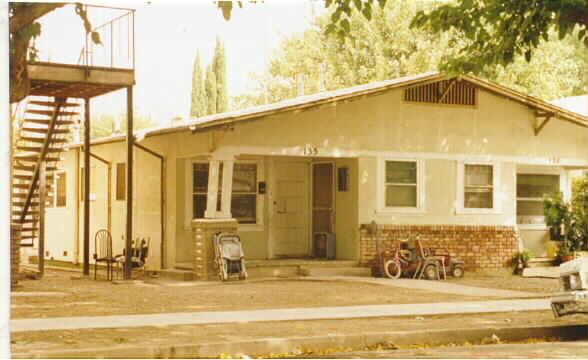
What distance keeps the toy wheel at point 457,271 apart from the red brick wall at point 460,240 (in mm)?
734

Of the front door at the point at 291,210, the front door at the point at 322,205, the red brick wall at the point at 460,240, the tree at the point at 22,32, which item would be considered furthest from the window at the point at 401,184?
the tree at the point at 22,32

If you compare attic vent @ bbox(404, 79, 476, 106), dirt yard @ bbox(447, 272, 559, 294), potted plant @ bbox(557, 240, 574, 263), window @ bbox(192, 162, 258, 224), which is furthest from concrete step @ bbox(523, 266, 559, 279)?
window @ bbox(192, 162, 258, 224)

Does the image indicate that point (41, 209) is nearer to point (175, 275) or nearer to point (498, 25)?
point (175, 275)

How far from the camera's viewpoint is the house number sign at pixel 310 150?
20.6 metres

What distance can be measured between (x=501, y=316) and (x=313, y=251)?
916 cm

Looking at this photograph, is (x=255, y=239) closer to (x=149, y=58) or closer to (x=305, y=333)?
(x=305, y=333)

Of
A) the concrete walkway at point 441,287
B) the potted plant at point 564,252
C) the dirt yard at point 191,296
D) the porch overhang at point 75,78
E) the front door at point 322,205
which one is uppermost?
the porch overhang at point 75,78

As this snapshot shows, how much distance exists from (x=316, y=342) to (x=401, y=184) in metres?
11.5

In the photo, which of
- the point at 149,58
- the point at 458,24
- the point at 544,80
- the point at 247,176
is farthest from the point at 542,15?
the point at 149,58

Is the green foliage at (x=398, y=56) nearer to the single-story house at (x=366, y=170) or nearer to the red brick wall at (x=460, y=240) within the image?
the single-story house at (x=366, y=170)

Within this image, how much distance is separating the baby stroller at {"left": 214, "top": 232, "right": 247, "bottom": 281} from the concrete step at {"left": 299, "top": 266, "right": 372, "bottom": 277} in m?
1.60

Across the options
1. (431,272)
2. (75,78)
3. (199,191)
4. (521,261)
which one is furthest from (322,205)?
(75,78)

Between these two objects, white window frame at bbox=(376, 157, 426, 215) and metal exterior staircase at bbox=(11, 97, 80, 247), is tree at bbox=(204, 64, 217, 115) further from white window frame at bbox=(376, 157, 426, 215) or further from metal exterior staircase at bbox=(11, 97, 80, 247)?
white window frame at bbox=(376, 157, 426, 215)

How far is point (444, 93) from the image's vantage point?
2206 cm
